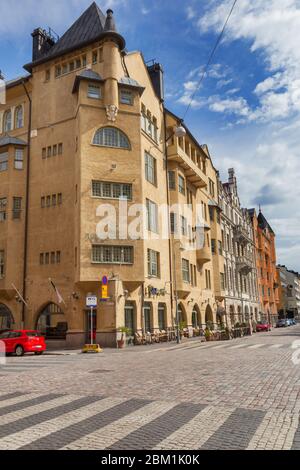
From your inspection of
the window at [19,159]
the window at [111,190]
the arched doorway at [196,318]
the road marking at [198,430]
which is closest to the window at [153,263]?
the window at [111,190]

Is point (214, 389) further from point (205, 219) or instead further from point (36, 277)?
point (205, 219)

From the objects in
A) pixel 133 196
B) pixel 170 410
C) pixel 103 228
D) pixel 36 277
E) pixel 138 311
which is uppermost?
pixel 133 196

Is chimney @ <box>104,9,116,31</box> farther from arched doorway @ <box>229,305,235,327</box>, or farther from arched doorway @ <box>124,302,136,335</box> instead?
arched doorway @ <box>229,305,235,327</box>

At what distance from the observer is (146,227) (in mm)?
33375

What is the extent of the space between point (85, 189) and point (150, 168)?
8148mm

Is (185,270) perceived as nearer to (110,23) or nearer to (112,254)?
(112,254)

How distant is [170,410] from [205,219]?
4171 cm

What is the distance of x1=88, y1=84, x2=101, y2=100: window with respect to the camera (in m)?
32.1

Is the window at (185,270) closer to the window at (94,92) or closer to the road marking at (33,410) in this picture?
the window at (94,92)

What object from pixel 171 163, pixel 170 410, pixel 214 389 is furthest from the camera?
pixel 171 163

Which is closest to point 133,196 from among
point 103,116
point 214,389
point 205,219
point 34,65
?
point 103,116

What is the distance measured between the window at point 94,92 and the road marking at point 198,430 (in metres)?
28.1

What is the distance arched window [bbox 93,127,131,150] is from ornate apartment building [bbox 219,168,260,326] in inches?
1044

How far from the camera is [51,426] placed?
6988 millimetres
